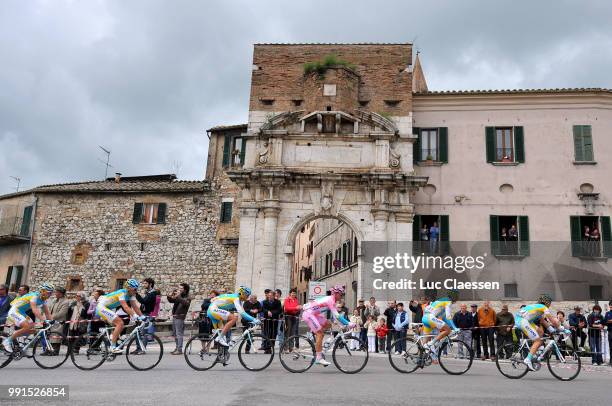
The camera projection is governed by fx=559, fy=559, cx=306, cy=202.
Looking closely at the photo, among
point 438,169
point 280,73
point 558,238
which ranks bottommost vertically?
point 558,238

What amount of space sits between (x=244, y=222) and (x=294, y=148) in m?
3.92

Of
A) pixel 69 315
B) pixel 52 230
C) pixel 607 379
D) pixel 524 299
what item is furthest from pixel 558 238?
pixel 52 230

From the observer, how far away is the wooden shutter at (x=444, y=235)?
24234 mm

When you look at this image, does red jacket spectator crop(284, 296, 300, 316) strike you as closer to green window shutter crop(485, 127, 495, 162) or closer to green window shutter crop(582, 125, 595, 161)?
green window shutter crop(485, 127, 495, 162)

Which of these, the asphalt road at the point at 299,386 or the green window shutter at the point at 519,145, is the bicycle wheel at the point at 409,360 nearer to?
the asphalt road at the point at 299,386

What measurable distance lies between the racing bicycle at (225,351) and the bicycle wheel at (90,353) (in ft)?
5.11

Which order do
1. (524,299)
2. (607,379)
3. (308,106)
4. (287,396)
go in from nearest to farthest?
(287,396) → (607,379) → (524,299) → (308,106)

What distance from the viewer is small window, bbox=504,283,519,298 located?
76.4 ft

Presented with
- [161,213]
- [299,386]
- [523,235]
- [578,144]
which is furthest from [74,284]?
[578,144]

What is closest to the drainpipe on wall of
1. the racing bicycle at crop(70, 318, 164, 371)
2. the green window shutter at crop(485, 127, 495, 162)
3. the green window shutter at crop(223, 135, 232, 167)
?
the green window shutter at crop(223, 135, 232, 167)

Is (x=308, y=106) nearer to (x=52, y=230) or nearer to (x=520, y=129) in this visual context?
(x=520, y=129)

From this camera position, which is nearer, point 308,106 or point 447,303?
point 447,303

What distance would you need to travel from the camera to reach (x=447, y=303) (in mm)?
11352

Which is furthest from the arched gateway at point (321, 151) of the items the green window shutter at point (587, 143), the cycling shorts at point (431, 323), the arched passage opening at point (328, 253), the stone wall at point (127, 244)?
the cycling shorts at point (431, 323)
